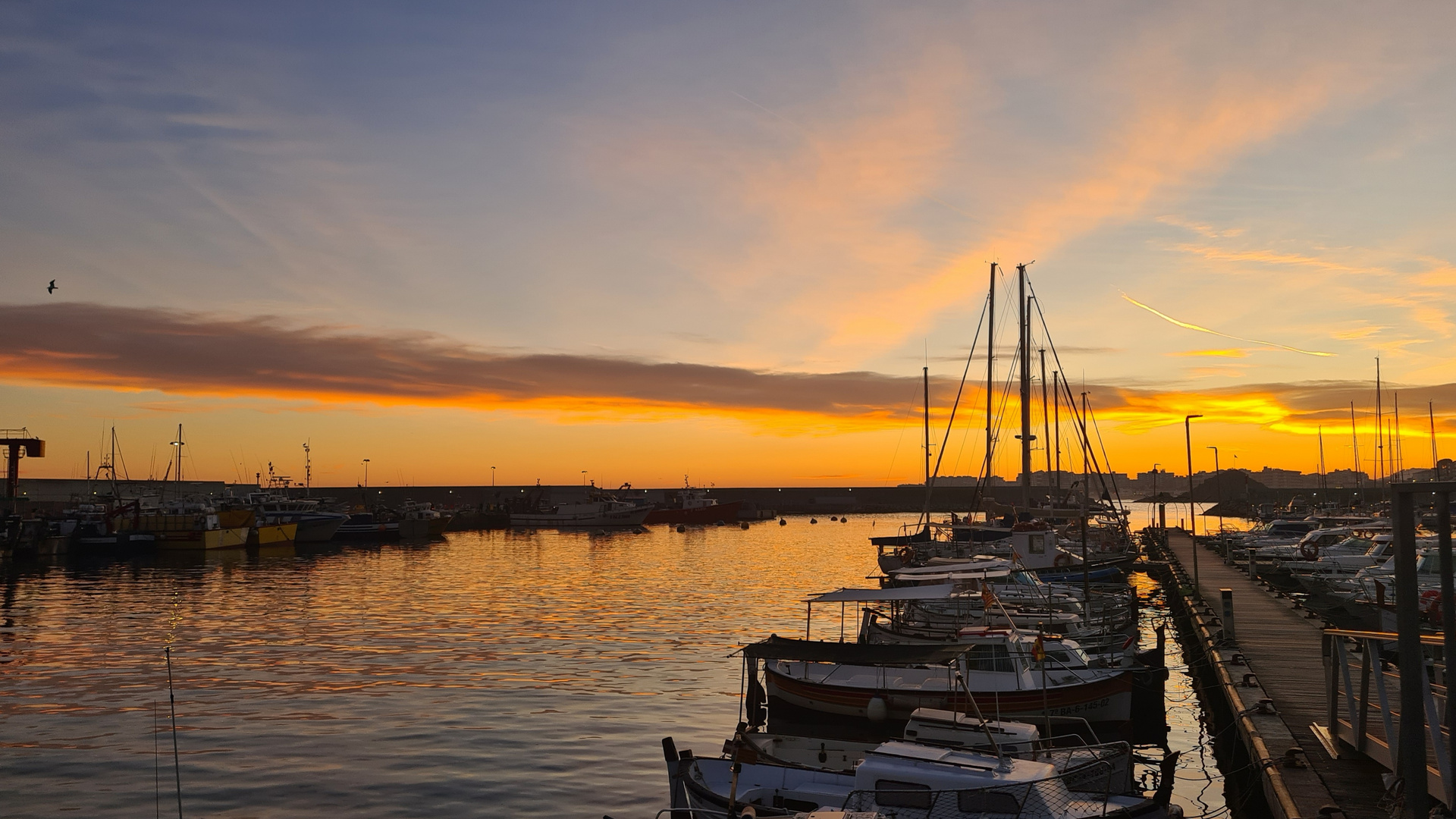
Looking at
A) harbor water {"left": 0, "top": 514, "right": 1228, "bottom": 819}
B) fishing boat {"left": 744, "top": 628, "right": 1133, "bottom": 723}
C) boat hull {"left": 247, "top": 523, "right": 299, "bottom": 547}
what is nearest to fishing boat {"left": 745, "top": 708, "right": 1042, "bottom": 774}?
fishing boat {"left": 744, "top": 628, "right": 1133, "bottom": 723}

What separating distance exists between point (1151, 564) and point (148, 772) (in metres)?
62.6

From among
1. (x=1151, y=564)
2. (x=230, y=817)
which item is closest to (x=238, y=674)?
(x=230, y=817)

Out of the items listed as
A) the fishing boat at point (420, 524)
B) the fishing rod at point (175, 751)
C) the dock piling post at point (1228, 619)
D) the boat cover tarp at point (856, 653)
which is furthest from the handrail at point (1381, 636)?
the fishing boat at point (420, 524)

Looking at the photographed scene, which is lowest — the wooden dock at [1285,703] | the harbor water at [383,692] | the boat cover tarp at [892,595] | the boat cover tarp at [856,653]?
the harbor water at [383,692]

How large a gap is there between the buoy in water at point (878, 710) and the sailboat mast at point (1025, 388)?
1436 inches

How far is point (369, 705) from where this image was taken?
95.6 ft

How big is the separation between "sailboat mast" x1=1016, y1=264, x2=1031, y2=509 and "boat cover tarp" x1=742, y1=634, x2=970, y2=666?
39.3m

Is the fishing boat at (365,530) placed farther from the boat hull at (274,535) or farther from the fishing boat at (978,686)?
the fishing boat at (978,686)

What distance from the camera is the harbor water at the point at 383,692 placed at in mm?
21266

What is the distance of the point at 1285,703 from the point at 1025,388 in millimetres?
41834

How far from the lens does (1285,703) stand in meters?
21.8

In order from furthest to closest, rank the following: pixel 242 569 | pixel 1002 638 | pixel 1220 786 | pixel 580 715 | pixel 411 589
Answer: pixel 242 569 < pixel 411 589 < pixel 580 715 < pixel 1002 638 < pixel 1220 786

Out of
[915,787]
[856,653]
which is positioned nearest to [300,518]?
[856,653]

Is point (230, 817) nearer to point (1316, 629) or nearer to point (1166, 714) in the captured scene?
point (1166, 714)
